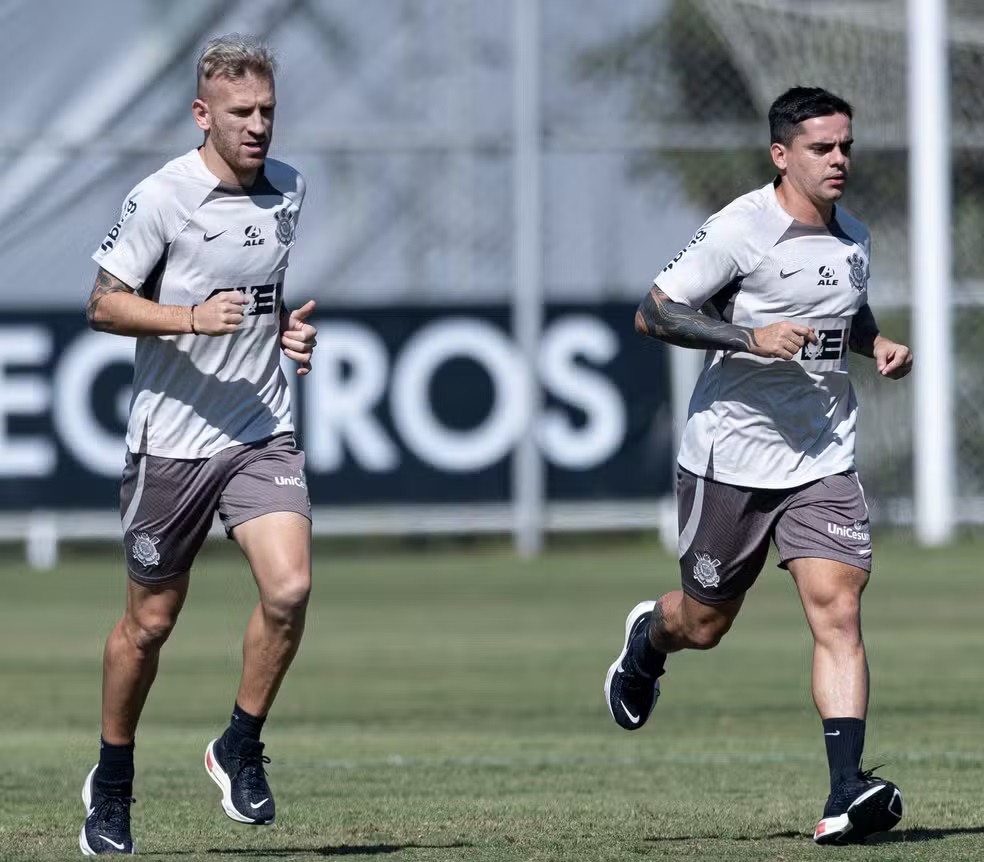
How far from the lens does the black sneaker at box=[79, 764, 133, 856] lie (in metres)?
6.89

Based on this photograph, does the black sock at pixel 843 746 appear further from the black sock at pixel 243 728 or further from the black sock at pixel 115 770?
the black sock at pixel 115 770

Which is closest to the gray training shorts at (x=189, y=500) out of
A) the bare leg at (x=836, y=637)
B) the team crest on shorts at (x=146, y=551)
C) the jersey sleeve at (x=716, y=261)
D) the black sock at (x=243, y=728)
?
the team crest on shorts at (x=146, y=551)

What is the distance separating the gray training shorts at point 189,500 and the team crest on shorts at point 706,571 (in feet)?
4.77

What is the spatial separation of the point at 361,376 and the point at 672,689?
1024 cm

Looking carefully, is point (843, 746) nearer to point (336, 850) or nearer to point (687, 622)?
point (687, 622)

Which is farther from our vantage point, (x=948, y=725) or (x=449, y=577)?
(x=449, y=577)

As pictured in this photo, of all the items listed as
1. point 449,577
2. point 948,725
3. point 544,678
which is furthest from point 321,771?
point 449,577

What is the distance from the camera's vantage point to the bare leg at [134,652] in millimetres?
7113

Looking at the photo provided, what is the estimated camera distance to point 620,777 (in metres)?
8.85

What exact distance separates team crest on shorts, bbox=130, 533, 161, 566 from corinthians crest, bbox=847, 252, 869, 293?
94.3 inches

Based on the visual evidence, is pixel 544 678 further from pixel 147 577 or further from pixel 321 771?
pixel 147 577

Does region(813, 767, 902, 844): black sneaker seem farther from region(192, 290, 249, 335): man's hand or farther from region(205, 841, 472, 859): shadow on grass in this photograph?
region(192, 290, 249, 335): man's hand

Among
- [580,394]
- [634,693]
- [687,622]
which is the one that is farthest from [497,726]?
[580,394]

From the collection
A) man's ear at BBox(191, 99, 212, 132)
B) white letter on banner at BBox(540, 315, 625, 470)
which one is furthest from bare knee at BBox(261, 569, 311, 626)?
white letter on banner at BBox(540, 315, 625, 470)
